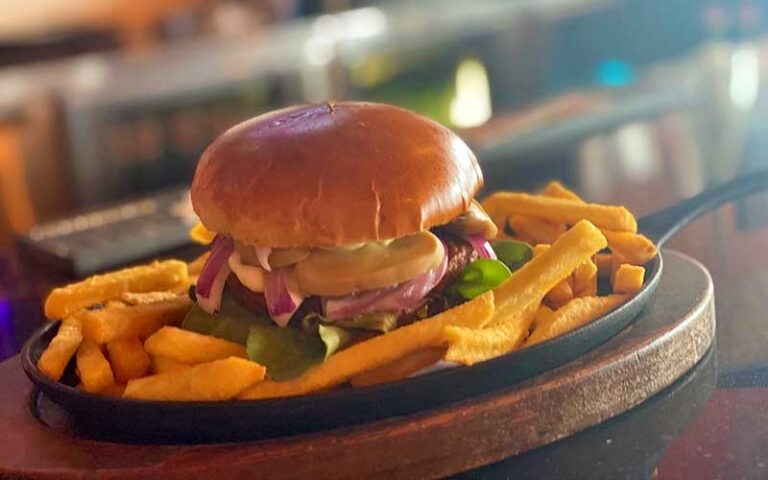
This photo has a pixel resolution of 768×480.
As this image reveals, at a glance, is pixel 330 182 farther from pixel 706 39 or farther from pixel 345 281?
pixel 706 39

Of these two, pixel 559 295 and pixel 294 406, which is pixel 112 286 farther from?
pixel 559 295

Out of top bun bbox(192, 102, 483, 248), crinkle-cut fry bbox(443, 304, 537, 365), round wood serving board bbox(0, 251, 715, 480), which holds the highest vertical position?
top bun bbox(192, 102, 483, 248)

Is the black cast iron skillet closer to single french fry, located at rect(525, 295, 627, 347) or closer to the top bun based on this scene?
single french fry, located at rect(525, 295, 627, 347)

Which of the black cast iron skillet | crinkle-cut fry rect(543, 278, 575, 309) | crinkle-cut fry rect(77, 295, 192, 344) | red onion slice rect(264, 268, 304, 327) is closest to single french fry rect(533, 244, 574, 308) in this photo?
crinkle-cut fry rect(543, 278, 575, 309)

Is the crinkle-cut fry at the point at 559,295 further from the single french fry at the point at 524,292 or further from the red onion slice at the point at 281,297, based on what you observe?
the red onion slice at the point at 281,297

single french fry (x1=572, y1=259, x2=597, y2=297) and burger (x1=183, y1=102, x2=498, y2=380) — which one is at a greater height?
burger (x1=183, y1=102, x2=498, y2=380)

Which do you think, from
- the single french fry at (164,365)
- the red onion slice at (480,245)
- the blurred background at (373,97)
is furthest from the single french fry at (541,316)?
the single french fry at (164,365)
